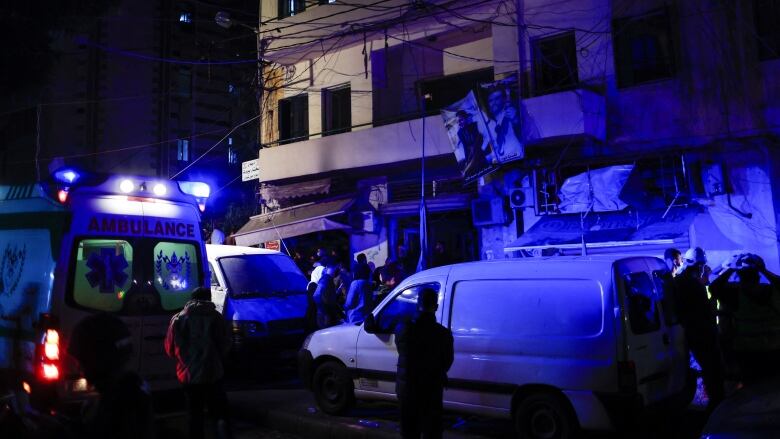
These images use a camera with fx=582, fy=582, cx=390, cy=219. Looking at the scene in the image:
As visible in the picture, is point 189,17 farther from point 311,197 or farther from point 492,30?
point 492,30

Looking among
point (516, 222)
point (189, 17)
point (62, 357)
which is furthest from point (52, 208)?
point (189, 17)

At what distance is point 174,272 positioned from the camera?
22.7ft

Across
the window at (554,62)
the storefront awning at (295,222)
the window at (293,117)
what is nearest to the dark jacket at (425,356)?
the window at (554,62)

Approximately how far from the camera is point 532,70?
530 inches

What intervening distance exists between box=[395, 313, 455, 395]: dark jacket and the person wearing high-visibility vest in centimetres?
310

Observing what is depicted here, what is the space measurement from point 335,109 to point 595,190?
8393 millimetres

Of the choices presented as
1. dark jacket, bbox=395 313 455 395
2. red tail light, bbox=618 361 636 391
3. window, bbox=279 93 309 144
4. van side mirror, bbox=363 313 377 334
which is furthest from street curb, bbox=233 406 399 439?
window, bbox=279 93 309 144

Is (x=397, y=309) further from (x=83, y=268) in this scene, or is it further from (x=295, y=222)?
(x=295, y=222)

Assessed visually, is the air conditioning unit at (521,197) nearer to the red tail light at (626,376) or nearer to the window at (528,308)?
the window at (528,308)

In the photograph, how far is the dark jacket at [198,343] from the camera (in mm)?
5422

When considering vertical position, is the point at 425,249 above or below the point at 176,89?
below

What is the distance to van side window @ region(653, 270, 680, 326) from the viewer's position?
597 cm

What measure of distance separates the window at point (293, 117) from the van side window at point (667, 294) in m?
13.0

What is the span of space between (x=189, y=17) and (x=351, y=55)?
1977cm
